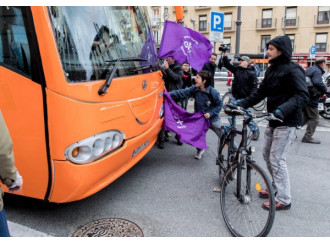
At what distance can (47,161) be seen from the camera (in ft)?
8.41

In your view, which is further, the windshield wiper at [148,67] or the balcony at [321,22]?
the balcony at [321,22]

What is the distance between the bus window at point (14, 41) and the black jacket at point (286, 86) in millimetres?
2328

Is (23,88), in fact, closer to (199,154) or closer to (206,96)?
(206,96)

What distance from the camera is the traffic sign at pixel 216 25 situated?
8539 mm

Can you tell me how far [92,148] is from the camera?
2.67 meters

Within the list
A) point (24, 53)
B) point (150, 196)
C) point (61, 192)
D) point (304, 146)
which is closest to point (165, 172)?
point (150, 196)

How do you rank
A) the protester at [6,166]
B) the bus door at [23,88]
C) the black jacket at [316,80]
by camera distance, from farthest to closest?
1. the black jacket at [316,80]
2. the bus door at [23,88]
3. the protester at [6,166]

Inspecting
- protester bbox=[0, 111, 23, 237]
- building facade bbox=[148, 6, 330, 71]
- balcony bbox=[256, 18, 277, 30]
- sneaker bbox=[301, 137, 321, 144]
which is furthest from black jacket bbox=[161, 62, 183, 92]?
balcony bbox=[256, 18, 277, 30]

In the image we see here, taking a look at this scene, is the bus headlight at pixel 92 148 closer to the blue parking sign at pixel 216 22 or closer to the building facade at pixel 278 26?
the blue parking sign at pixel 216 22

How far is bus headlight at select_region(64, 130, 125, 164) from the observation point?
2549mm

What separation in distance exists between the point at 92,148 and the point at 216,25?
704cm

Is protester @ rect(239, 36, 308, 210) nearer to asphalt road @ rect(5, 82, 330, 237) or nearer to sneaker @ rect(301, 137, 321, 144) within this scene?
asphalt road @ rect(5, 82, 330, 237)

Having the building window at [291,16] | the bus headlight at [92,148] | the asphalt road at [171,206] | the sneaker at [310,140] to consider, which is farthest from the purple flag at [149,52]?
the building window at [291,16]

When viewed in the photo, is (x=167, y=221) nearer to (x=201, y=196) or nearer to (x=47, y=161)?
(x=201, y=196)
